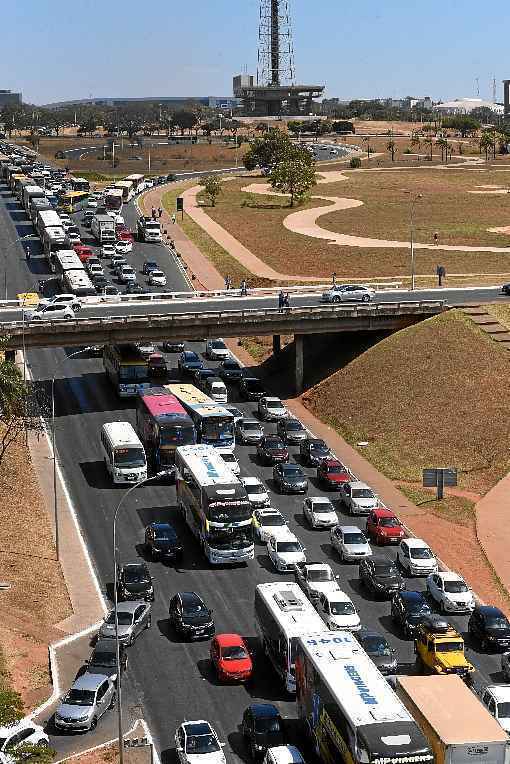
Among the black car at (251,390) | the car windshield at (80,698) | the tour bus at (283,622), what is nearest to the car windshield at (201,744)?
the car windshield at (80,698)

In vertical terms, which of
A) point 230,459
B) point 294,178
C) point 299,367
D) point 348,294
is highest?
point 294,178

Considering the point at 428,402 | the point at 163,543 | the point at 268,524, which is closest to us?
the point at 163,543

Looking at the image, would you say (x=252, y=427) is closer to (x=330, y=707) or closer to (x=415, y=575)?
(x=415, y=575)

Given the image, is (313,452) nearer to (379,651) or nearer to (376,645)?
(376,645)

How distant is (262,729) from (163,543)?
1971 cm

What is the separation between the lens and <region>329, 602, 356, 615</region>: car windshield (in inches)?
2092

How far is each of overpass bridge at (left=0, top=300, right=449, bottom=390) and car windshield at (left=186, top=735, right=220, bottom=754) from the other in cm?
4734

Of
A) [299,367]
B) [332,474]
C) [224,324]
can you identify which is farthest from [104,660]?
[299,367]

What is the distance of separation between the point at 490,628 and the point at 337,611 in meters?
6.32

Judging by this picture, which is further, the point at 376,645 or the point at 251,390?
Result: the point at 251,390

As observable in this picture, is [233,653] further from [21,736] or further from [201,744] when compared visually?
[21,736]

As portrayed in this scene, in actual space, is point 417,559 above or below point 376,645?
below

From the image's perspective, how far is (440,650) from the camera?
1934 inches

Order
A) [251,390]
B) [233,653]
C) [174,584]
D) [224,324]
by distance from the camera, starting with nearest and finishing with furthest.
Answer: [233,653]
[174,584]
[251,390]
[224,324]
